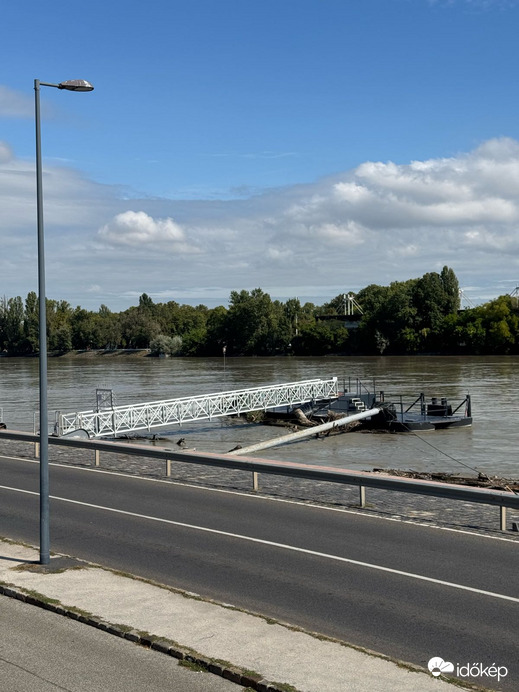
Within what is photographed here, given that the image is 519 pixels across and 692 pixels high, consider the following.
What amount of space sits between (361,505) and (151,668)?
8.64 m

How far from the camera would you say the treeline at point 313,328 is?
5281 inches

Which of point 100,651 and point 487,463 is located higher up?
point 100,651

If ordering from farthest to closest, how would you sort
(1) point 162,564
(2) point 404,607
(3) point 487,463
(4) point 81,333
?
1. (4) point 81,333
2. (3) point 487,463
3. (1) point 162,564
4. (2) point 404,607

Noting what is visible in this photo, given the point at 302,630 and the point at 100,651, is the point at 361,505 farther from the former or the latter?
the point at 100,651

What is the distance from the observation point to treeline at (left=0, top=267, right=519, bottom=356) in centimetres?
13412

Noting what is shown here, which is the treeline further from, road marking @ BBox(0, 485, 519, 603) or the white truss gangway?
road marking @ BBox(0, 485, 519, 603)

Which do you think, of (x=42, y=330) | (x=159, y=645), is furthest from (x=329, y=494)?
(x=159, y=645)

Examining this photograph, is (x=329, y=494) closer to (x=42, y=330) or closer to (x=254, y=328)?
(x=42, y=330)

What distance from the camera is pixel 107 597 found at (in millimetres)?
8867

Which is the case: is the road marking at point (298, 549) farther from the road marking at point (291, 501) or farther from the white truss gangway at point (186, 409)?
the white truss gangway at point (186, 409)

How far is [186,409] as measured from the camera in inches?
1700

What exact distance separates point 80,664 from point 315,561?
15.3 feet

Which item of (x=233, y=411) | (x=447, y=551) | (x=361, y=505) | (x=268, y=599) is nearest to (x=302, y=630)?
(x=268, y=599)

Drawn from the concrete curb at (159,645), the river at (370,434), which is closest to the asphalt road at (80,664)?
the concrete curb at (159,645)
